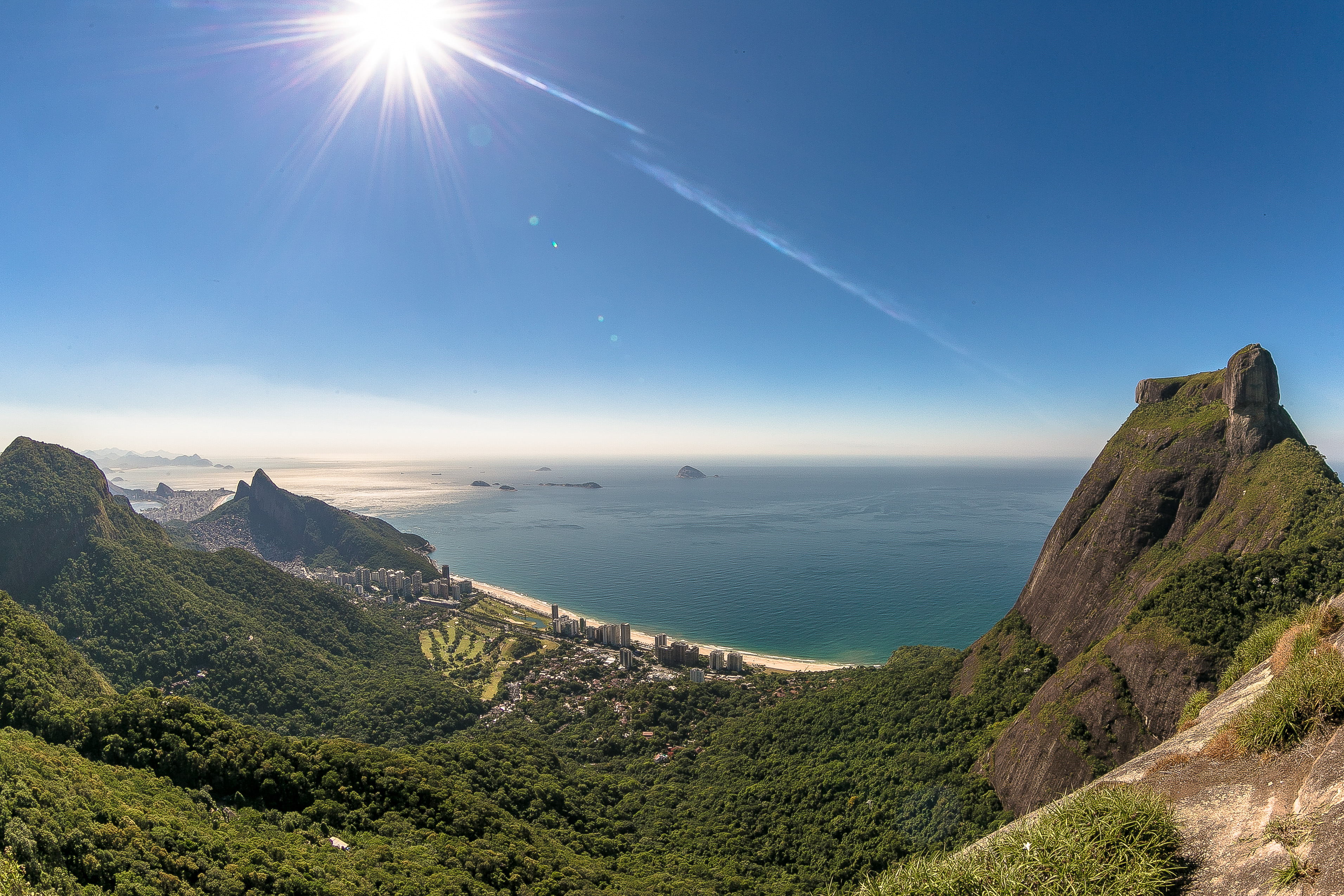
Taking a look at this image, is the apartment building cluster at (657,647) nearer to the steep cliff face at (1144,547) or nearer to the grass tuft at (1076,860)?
the steep cliff face at (1144,547)

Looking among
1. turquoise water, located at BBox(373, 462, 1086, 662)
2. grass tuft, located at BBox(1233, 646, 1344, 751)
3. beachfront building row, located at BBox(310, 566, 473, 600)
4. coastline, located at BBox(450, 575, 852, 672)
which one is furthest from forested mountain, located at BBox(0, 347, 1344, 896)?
beachfront building row, located at BBox(310, 566, 473, 600)

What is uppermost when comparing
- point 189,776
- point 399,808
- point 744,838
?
point 189,776

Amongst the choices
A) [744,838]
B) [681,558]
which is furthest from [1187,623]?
[681,558]

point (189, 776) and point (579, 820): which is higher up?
point (189, 776)

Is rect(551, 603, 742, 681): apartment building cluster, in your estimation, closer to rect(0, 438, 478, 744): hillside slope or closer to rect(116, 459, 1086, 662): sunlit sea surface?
rect(116, 459, 1086, 662): sunlit sea surface

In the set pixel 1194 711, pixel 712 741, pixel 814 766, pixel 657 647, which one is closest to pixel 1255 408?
pixel 1194 711

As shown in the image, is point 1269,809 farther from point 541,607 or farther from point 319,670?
point 541,607
